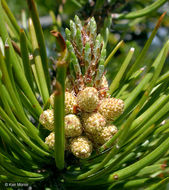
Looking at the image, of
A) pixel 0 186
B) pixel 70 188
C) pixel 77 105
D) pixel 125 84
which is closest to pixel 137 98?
pixel 125 84

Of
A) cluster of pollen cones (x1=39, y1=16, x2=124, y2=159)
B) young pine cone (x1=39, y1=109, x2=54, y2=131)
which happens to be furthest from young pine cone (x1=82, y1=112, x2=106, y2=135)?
young pine cone (x1=39, y1=109, x2=54, y2=131)

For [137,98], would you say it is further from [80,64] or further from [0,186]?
[0,186]

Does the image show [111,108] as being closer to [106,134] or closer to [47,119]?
[106,134]

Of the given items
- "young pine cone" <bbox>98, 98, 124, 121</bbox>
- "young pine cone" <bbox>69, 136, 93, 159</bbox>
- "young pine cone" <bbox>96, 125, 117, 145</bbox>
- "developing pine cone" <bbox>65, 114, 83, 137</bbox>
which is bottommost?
"young pine cone" <bbox>69, 136, 93, 159</bbox>

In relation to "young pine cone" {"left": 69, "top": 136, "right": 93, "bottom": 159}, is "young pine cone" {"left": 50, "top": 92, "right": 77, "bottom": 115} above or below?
above

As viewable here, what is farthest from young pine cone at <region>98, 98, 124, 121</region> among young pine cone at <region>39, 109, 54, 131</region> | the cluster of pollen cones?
young pine cone at <region>39, 109, 54, 131</region>

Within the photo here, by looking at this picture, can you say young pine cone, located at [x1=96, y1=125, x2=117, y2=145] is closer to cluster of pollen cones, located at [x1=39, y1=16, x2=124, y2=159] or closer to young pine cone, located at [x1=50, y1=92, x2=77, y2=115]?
cluster of pollen cones, located at [x1=39, y1=16, x2=124, y2=159]

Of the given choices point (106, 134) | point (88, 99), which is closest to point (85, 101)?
point (88, 99)

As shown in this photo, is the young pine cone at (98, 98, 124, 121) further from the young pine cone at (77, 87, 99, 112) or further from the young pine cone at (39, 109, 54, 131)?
the young pine cone at (39, 109, 54, 131)
